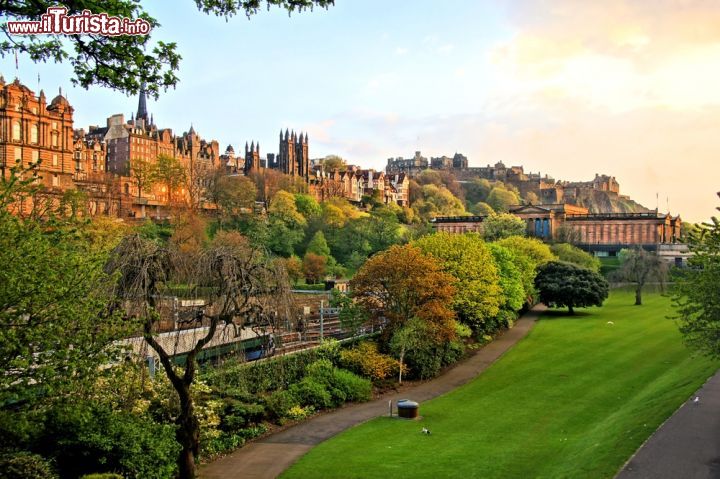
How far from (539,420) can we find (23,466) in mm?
18669

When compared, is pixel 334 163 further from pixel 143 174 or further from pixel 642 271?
pixel 642 271

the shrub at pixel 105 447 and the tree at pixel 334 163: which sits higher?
the tree at pixel 334 163

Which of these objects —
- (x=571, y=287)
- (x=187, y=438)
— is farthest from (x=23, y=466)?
(x=571, y=287)

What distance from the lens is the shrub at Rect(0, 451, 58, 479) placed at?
13.5 m

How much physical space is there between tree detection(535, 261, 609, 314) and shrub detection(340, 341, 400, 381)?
3014cm

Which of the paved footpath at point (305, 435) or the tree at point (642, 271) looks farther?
the tree at point (642, 271)

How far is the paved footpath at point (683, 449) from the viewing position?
16031 mm

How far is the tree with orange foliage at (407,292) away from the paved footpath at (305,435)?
2.92 meters

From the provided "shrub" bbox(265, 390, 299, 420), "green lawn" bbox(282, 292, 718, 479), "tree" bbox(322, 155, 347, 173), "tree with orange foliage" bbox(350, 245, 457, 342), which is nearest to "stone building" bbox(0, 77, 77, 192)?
"tree with orange foliage" bbox(350, 245, 457, 342)

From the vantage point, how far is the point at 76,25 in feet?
29.6

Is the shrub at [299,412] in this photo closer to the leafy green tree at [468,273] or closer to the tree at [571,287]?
the leafy green tree at [468,273]

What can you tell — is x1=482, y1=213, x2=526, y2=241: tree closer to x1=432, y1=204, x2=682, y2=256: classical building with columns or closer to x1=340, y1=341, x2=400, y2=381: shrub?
x1=432, y1=204, x2=682, y2=256: classical building with columns

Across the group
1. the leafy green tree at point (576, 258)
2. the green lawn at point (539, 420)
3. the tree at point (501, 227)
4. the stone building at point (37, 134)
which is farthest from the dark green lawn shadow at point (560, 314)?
Result: the stone building at point (37, 134)

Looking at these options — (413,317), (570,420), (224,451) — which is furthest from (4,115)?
(570,420)
